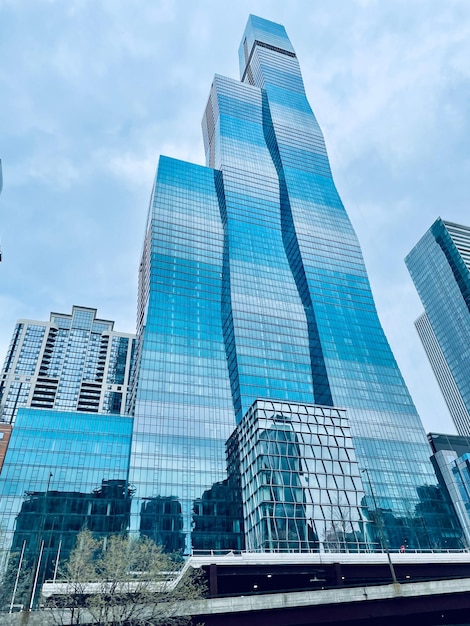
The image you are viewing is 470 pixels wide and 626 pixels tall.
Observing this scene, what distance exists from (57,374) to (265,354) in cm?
10190

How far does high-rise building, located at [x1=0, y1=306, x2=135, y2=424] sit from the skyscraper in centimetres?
6182

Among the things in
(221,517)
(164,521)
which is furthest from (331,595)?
(221,517)

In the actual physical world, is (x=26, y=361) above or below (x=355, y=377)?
above

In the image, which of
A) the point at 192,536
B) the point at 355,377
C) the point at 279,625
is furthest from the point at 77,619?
the point at 355,377

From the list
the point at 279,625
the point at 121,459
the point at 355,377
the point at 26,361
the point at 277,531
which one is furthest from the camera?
the point at 26,361

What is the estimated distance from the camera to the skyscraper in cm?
9550

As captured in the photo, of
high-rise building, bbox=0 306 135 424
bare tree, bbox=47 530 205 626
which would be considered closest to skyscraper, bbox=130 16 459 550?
bare tree, bbox=47 530 205 626

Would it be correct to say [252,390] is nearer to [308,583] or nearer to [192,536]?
[192,536]

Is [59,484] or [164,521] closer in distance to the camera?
[164,521]

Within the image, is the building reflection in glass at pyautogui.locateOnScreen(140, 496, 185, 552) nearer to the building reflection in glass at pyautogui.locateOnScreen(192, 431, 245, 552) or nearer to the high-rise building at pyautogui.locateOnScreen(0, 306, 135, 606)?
the building reflection in glass at pyautogui.locateOnScreen(192, 431, 245, 552)

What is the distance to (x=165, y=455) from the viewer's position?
100938mm

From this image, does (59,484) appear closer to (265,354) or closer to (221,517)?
(221,517)

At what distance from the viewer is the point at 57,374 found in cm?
18662

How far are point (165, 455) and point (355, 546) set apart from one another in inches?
1659
